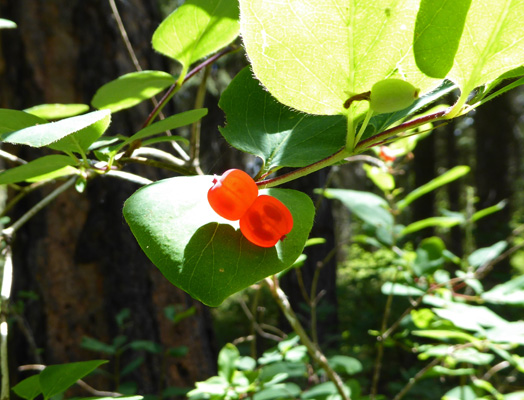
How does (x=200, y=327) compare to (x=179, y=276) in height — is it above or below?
below

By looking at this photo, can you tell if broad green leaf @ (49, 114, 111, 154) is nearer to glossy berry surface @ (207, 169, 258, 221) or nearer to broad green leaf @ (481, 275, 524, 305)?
glossy berry surface @ (207, 169, 258, 221)

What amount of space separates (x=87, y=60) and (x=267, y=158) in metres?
1.81

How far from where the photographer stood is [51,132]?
1.35 feet

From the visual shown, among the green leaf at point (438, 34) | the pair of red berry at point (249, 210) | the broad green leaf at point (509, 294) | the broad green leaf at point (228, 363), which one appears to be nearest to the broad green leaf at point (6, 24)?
the pair of red berry at point (249, 210)

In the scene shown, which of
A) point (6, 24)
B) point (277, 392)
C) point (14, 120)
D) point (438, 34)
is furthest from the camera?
point (277, 392)

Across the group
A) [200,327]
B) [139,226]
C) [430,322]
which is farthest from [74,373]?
[200,327]

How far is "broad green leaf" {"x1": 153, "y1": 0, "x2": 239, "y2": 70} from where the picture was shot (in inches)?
25.3

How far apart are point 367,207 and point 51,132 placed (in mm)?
1085

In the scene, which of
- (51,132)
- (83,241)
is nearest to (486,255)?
(51,132)

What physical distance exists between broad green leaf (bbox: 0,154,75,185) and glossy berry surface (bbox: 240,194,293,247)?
26 centimetres

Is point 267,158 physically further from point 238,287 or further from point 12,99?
point 12,99

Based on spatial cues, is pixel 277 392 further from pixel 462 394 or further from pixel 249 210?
pixel 249 210

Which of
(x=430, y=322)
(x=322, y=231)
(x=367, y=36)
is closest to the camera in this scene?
(x=367, y=36)

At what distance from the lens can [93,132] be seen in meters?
0.50
